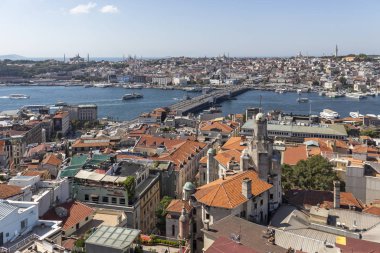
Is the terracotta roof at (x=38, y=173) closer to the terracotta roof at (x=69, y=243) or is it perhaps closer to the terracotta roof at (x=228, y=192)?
the terracotta roof at (x=228, y=192)

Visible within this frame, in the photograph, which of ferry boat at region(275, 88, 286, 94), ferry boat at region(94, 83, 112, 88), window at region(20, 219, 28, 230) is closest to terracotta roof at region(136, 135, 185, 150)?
window at region(20, 219, 28, 230)

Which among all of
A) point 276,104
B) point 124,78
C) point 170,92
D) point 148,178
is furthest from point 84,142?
point 124,78

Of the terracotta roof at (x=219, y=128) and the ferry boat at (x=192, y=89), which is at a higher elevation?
the ferry boat at (x=192, y=89)

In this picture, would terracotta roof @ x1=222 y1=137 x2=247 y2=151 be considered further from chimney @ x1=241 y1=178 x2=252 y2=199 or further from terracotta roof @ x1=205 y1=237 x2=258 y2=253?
terracotta roof @ x1=205 y1=237 x2=258 y2=253

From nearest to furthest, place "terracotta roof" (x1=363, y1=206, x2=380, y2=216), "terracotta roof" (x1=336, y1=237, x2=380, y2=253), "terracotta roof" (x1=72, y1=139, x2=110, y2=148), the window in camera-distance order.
→ "terracotta roof" (x1=336, y1=237, x2=380, y2=253)
the window
"terracotta roof" (x1=363, y1=206, x2=380, y2=216)
"terracotta roof" (x1=72, y1=139, x2=110, y2=148)

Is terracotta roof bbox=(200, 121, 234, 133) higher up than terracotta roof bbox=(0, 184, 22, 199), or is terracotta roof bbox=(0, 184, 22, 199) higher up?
terracotta roof bbox=(0, 184, 22, 199)

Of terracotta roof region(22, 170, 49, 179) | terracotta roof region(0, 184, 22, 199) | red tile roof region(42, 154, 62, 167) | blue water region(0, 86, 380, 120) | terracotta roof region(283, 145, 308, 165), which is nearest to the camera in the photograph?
terracotta roof region(0, 184, 22, 199)

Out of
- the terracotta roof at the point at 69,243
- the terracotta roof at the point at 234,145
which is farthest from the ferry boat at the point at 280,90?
the terracotta roof at the point at 69,243

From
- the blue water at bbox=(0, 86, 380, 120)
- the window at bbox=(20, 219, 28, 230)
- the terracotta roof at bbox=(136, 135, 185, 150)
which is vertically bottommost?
the blue water at bbox=(0, 86, 380, 120)
